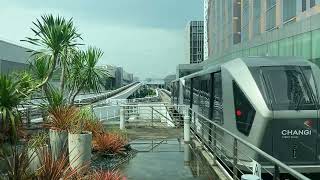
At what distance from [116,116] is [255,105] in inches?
757

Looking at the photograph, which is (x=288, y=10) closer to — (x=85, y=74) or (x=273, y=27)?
(x=273, y=27)

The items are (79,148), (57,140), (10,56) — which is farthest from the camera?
(10,56)

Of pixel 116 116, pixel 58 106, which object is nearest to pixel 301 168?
pixel 58 106

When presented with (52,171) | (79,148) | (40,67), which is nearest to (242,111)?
(79,148)

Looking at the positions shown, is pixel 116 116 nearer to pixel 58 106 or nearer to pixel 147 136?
pixel 147 136

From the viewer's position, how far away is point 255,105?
12.3 m

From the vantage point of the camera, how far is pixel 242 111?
42.0 feet

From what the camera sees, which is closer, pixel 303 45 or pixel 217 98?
pixel 217 98

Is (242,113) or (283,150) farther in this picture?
(242,113)

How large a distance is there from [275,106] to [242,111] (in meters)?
0.87

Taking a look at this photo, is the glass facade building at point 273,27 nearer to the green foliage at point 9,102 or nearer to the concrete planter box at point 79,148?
the concrete planter box at point 79,148

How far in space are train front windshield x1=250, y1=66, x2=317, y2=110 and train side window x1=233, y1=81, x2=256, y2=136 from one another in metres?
0.45

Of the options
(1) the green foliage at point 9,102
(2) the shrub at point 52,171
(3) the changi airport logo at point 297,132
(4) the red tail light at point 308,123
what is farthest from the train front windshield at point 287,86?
(2) the shrub at point 52,171

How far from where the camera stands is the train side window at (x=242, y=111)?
492 inches
